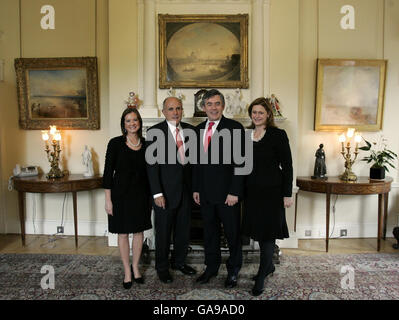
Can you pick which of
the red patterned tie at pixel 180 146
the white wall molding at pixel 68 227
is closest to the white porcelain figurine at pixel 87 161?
the white wall molding at pixel 68 227

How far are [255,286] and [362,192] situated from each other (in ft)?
Answer: 6.10

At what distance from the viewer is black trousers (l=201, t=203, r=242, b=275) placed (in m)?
2.67

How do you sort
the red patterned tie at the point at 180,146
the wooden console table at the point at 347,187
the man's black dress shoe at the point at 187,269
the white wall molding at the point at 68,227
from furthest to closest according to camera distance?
A: the white wall molding at the point at 68,227 → the wooden console table at the point at 347,187 → the man's black dress shoe at the point at 187,269 → the red patterned tie at the point at 180,146

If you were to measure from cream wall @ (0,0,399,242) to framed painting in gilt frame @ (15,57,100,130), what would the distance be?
13 cm

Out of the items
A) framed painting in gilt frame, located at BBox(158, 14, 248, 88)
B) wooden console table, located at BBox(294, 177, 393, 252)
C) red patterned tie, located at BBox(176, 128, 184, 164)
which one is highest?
framed painting in gilt frame, located at BBox(158, 14, 248, 88)

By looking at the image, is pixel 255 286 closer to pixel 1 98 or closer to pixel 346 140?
pixel 346 140

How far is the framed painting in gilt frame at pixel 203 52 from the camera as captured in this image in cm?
377

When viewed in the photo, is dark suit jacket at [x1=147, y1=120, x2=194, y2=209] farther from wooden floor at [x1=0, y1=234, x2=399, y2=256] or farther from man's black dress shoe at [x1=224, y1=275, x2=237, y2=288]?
wooden floor at [x1=0, y1=234, x2=399, y2=256]

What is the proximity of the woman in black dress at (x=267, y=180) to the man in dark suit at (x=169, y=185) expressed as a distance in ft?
2.05

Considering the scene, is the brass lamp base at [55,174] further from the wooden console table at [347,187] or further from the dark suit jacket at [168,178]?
the wooden console table at [347,187]

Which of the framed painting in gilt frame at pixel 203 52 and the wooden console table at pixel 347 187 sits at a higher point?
the framed painting in gilt frame at pixel 203 52

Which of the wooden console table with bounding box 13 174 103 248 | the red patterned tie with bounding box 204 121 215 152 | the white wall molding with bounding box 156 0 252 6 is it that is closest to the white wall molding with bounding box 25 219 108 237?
the wooden console table with bounding box 13 174 103 248

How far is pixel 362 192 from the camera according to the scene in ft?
11.6

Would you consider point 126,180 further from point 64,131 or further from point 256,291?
point 64,131
